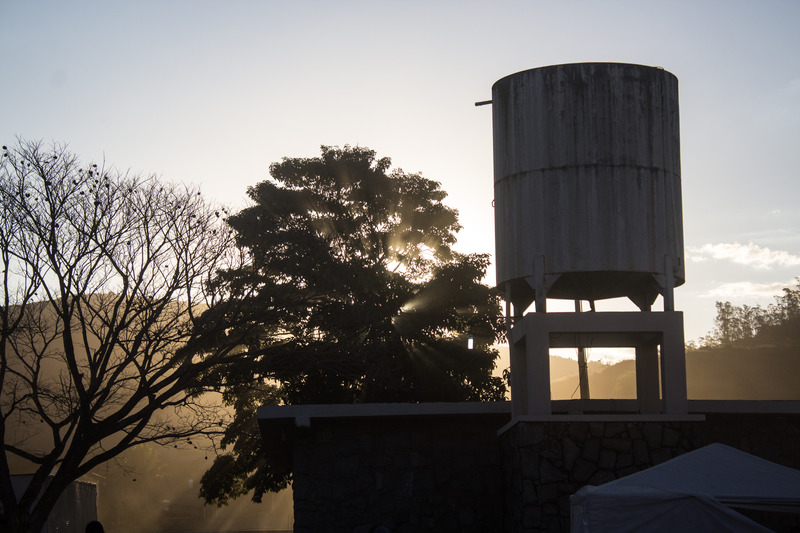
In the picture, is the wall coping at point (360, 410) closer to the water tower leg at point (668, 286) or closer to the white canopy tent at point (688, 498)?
the water tower leg at point (668, 286)

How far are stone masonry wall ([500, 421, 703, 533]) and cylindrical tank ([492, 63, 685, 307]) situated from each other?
1.97m

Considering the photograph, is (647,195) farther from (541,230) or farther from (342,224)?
(342,224)

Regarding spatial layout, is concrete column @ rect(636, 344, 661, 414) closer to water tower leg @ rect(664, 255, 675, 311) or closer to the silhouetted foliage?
water tower leg @ rect(664, 255, 675, 311)

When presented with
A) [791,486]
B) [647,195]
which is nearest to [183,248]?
[647,195]

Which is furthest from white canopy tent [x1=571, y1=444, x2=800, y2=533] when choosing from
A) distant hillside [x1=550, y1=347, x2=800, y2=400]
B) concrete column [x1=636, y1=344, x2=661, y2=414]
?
distant hillside [x1=550, y1=347, x2=800, y2=400]

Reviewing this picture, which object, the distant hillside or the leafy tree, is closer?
the leafy tree

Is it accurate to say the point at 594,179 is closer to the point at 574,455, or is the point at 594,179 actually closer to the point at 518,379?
the point at 518,379

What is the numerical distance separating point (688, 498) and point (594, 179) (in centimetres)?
630

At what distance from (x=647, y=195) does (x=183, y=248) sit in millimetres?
8980

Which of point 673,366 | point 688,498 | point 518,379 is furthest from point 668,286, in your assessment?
point 688,498

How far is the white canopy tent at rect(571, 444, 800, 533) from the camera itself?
691 centimetres

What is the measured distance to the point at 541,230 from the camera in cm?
1262

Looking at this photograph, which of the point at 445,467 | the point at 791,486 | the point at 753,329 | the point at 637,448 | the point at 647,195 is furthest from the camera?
the point at 753,329

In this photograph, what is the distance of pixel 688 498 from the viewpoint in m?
6.97
